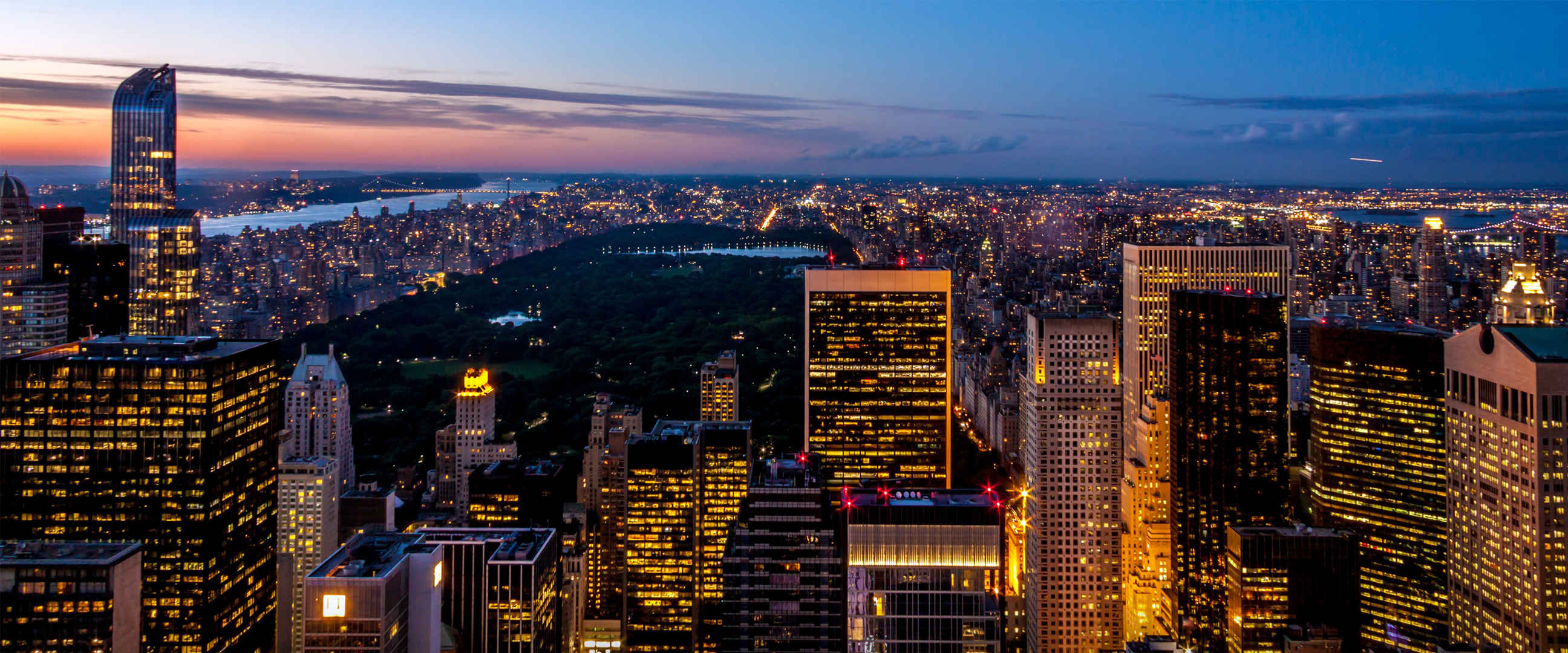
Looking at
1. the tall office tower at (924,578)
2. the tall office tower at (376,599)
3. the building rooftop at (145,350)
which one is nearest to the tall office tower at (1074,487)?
the tall office tower at (924,578)

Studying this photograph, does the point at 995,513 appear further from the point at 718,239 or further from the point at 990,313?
the point at 718,239

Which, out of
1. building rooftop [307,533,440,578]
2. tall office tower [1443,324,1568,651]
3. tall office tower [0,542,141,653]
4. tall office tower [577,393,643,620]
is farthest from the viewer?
tall office tower [577,393,643,620]

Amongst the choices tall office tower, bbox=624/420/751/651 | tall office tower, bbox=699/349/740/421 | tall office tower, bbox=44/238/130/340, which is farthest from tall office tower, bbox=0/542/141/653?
tall office tower, bbox=699/349/740/421

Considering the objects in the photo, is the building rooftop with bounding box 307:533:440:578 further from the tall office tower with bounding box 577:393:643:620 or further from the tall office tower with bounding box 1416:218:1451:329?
the tall office tower with bounding box 1416:218:1451:329

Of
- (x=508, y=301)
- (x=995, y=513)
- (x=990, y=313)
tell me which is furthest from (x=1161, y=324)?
(x=508, y=301)

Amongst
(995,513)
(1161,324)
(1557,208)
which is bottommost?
(995,513)

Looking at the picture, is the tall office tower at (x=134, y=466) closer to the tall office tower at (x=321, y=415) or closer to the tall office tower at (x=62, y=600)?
the tall office tower at (x=62, y=600)
